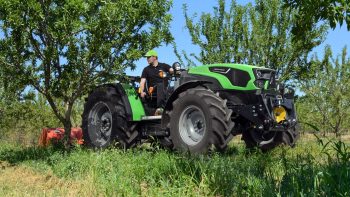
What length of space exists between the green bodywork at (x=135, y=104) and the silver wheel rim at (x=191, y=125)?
1206mm

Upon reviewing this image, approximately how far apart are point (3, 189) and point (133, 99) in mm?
3815

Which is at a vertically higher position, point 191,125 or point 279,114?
point 279,114

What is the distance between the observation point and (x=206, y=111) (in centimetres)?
705

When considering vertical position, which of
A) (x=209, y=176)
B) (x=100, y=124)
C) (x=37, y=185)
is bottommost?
(x=37, y=185)

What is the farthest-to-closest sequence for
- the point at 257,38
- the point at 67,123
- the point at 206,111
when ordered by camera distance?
the point at 257,38 → the point at 67,123 → the point at 206,111

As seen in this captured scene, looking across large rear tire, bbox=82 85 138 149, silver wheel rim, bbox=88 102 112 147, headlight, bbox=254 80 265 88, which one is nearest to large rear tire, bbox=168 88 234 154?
headlight, bbox=254 80 265 88

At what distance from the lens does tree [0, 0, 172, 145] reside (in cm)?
733

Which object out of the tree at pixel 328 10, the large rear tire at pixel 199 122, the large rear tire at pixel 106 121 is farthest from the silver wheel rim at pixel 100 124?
the tree at pixel 328 10

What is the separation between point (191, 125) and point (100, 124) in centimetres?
254

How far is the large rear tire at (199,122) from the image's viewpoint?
6.91 metres

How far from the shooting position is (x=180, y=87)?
7805 mm

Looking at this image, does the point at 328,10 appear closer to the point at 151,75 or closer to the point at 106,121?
the point at 151,75

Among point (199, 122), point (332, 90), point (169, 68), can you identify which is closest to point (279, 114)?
point (199, 122)

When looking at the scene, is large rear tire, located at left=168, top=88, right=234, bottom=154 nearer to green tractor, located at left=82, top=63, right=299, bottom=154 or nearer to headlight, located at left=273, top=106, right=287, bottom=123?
green tractor, located at left=82, top=63, right=299, bottom=154
